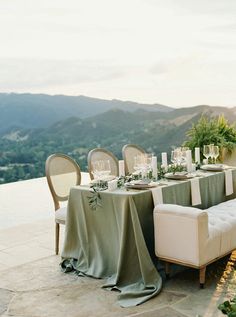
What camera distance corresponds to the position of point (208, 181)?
4.46 m

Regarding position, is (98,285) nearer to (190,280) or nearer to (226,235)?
(190,280)

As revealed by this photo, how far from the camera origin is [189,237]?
3.42 m

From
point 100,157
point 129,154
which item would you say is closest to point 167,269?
point 100,157

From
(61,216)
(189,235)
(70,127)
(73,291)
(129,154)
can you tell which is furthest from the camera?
→ (70,127)

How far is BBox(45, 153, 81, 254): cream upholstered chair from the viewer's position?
4.51 metres

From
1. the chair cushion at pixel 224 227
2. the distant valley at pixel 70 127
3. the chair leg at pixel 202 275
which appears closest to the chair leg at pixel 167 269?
the chair leg at pixel 202 275

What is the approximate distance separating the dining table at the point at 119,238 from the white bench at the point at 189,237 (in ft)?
0.48

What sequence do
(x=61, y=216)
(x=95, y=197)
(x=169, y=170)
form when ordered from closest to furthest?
(x=95, y=197) < (x=61, y=216) < (x=169, y=170)

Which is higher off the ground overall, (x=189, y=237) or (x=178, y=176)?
(x=178, y=176)

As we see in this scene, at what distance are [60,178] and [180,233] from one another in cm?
163

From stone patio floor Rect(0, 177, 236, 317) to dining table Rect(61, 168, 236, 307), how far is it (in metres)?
0.10

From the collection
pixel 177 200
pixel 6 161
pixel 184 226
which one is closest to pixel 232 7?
pixel 177 200

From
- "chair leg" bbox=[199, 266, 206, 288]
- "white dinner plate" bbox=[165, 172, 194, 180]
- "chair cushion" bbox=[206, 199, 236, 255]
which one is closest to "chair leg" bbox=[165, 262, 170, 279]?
"chair leg" bbox=[199, 266, 206, 288]

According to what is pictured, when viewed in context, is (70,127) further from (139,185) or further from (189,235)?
(189,235)
